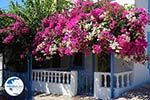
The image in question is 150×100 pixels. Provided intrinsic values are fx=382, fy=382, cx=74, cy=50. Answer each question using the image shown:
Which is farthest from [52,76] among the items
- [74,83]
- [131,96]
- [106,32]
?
[106,32]

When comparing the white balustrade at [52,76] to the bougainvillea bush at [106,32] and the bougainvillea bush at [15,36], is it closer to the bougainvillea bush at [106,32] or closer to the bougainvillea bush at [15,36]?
→ the bougainvillea bush at [15,36]

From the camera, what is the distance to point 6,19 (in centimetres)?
1722

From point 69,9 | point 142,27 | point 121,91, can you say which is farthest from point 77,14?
point 121,91

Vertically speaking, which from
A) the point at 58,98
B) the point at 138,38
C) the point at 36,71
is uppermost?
the point at 138,38

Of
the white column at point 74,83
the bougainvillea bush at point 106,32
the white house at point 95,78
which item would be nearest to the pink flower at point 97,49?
the bougainvillea bush at point 106,32

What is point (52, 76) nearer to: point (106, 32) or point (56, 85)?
point (56, 85)

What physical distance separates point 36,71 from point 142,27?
Result: 20.1ft

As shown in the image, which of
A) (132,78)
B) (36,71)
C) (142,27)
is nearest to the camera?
(142,27)

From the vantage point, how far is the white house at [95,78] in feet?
50.4

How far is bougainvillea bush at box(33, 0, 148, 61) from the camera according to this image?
45.3 feet

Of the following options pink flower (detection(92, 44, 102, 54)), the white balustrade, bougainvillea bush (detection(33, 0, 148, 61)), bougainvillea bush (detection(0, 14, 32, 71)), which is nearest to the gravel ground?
the white balustrade

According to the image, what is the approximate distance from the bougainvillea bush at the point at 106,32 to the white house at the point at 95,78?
4.92 ft

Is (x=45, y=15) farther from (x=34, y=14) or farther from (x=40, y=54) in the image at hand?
(x=40, y=54)

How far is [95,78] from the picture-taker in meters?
15.4
